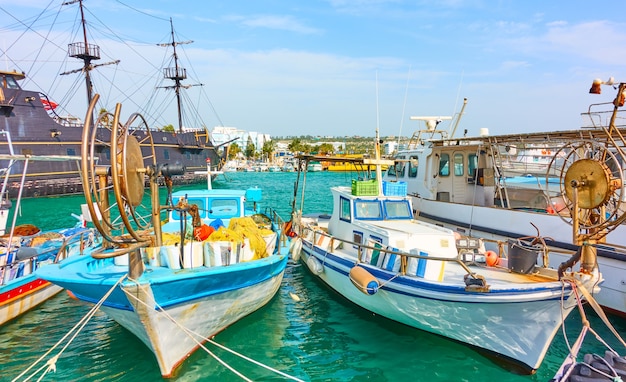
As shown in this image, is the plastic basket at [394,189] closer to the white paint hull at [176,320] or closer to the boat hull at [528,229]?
the boat hull at [528,229]

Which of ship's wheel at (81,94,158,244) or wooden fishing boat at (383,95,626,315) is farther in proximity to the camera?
wooden fishing boat at (383,95,626,315)

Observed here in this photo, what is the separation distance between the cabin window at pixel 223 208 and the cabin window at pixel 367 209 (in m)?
3.90

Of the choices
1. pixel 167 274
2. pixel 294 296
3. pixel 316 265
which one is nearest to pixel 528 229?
pixel 316 265

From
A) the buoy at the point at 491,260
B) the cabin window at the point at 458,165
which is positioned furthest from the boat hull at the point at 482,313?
the cabin window at the point at 458,165

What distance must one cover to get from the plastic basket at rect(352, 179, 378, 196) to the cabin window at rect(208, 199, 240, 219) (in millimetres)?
3877

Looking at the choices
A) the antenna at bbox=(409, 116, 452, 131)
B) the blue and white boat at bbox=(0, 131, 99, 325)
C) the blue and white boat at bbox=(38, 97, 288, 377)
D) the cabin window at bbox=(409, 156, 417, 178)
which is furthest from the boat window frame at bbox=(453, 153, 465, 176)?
the blue and white boat at bbox=(0, 131, 99, 325)

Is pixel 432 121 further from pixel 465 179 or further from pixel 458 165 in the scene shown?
pixel 465 179

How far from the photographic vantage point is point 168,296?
7668mm

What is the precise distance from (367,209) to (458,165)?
629cm

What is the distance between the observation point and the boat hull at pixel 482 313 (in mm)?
7805

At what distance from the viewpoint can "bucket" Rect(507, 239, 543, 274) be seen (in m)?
8.76

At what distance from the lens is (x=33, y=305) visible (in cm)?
1151

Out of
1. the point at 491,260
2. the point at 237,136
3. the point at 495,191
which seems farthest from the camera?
the point at 237,136

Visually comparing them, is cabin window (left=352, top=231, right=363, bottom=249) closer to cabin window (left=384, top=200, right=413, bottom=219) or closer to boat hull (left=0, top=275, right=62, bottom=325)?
cabin window (left=384, top=200, right=413, bottom=219)
